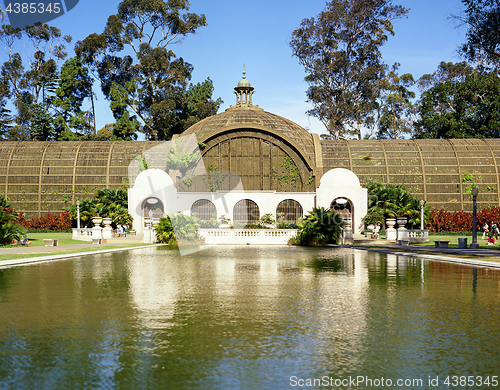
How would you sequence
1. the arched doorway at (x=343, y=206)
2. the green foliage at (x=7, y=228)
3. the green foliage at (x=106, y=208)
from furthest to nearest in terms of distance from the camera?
the arched doorway at (x=343, y=206) < the green foliage at (x=106, y=208) < the green foliage at (x=7, y=228)

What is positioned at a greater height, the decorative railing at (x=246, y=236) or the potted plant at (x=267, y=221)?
the potted plant at (x=267, y=221)

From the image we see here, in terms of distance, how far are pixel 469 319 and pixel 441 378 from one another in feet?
13.2

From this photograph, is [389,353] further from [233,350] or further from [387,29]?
[387,29]

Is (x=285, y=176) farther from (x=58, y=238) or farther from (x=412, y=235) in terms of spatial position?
(x=58, y=238)

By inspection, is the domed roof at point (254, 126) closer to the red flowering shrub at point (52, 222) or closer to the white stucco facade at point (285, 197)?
the white stucco facade at point (285, 197)

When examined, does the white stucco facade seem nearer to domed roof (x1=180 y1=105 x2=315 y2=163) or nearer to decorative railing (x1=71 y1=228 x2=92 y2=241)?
domed roof (x1=180 y1=105 x2=315 y2=163)

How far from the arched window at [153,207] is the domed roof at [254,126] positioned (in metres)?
7.46

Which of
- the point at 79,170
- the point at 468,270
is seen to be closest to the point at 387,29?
the point at 79,170

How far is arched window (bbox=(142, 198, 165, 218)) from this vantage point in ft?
167

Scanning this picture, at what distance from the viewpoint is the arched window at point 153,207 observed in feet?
167

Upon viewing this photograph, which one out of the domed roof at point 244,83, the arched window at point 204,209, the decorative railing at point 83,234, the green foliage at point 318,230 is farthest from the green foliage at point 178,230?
the domed roof at point 244,83

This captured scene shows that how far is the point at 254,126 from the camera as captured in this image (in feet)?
170

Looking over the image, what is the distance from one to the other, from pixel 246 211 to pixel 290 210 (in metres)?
4.22

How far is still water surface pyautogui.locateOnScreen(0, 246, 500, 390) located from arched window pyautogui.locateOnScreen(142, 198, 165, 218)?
109ft
